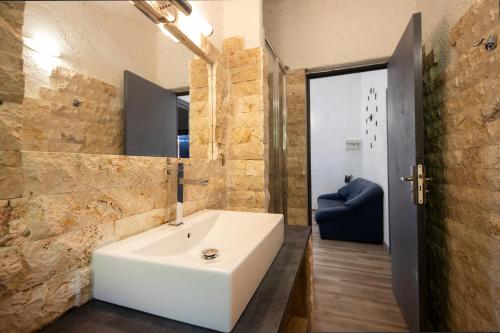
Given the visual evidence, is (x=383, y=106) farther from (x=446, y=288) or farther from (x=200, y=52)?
(x=200, y=52)

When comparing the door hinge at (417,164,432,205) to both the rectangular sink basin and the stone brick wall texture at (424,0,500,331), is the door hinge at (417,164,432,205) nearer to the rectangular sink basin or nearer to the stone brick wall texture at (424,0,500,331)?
the stone brick wall texture at (424,0,500,331)

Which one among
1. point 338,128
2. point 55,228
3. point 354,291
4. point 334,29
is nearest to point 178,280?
point 55,228

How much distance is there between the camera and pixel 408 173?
53.8 inches

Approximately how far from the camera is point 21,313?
19.3 inches

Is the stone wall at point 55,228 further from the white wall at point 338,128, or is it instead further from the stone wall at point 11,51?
the white wall at point 338,128

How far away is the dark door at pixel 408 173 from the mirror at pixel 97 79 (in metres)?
1.34

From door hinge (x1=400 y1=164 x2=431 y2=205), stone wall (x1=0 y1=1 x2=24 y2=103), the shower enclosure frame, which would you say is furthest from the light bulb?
door hinge (x1=400 y1=164 x2=431 y2=205)

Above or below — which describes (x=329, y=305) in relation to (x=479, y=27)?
below

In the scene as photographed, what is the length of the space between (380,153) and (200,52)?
2931 mm

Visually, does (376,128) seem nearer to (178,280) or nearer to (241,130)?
(241,130)

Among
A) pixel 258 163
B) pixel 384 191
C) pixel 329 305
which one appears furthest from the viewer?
pixel 384 191

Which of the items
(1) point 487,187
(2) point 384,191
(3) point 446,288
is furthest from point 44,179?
(2) point 384,191

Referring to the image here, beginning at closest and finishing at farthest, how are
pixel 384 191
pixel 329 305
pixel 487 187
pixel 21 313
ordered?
pixel 21 313
pixel 487 187
pixel 329 305
pixel 384 191

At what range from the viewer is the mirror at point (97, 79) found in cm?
56
